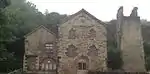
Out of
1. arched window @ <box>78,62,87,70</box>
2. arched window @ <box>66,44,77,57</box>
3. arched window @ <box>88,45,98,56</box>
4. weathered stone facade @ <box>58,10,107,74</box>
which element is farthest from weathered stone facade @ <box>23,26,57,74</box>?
arched window @ <box>88,45,98,56</box>

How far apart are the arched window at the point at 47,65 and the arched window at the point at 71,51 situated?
2564 millimetres

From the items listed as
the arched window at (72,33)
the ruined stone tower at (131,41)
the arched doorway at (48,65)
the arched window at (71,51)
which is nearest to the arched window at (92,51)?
the arched window at (71,51)

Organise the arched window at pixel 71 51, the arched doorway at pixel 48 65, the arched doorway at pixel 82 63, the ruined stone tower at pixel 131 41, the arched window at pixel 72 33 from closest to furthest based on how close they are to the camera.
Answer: the arched doorway at pixel 82 63 → the arched window at pixel 71 51 → the arched doorway at pixel 48 65 → the arched window at pixel 72 33 → the ruined stone tower at pixel 131 41

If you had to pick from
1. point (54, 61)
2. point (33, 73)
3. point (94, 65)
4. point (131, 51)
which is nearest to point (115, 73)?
point (94, 65)

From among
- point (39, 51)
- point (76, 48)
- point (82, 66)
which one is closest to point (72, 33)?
point (76, 48)

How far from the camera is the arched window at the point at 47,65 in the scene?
38.7 metres

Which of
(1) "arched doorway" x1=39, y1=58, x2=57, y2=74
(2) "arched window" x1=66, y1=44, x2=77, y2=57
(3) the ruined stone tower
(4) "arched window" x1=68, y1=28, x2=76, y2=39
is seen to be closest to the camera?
(2) "arched window" x1=66, y1=44, x2=77, y2=57

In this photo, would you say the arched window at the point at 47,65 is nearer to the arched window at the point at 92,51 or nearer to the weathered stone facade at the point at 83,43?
the weathered stone facade at the point at 83,43

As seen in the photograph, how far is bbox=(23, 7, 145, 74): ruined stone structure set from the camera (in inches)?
1502

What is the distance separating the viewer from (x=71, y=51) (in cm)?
3841

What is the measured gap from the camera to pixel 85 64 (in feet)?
125

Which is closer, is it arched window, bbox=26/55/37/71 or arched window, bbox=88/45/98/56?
arched window, bbox=88/45/98/56

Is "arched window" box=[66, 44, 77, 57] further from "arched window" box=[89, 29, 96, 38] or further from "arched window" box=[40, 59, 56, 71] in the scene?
"arched window" box=[89, 29, 96, 38]

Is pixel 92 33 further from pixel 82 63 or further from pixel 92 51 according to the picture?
pixel 82 63
